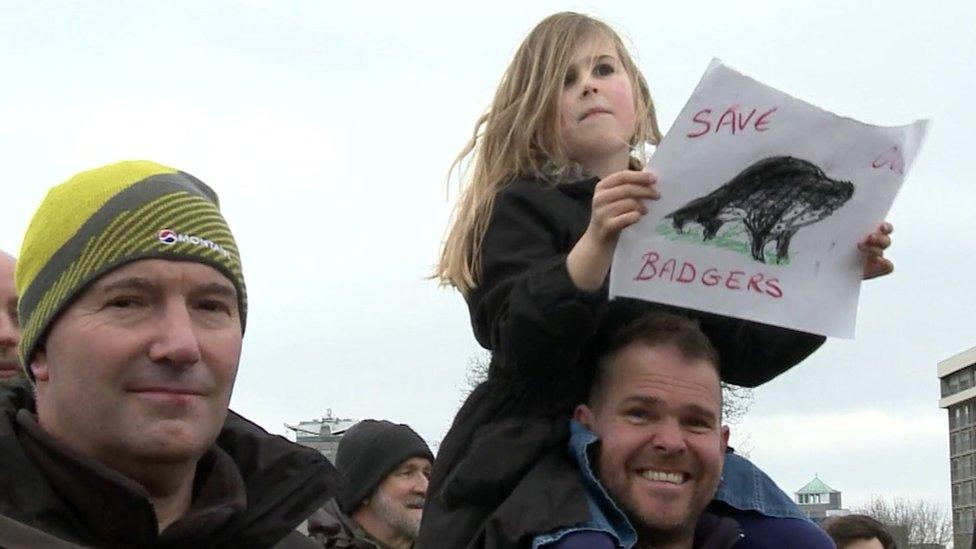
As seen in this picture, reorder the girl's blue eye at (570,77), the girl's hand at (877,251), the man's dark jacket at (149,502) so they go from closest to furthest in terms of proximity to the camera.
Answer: the man's dark jacket at (149,502) → the girl's hand at (877,251) → the girl's blue eye at (570,77)

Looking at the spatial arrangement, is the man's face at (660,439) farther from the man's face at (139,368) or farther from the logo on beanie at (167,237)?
the logo on beanie at (167,237)

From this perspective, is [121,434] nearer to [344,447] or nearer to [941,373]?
[344,447]

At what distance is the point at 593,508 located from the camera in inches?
123

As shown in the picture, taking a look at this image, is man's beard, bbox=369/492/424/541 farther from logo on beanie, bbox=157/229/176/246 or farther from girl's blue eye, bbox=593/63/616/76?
logo on beanie, bbox=157/229/176/246

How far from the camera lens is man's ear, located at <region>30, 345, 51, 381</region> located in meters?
2.56

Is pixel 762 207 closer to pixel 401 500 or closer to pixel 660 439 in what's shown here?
pixel 660 439

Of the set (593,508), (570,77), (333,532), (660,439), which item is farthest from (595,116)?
(333,532)

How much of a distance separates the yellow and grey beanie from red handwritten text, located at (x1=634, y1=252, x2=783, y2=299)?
3.22 ft

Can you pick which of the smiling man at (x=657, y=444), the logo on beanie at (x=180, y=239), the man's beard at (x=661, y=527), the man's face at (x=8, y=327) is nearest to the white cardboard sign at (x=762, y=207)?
the smiling man at (x=657, y=444)

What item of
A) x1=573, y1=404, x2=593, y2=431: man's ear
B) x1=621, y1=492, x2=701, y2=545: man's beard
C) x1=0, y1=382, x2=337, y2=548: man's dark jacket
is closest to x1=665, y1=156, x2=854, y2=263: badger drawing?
x1=573, y1=404, x2=593, y2=431: man's ear

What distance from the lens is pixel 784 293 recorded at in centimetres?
327

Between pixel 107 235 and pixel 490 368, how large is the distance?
1.23m

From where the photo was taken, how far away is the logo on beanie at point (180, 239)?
2.52 m

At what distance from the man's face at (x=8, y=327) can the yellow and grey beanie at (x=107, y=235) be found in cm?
118
